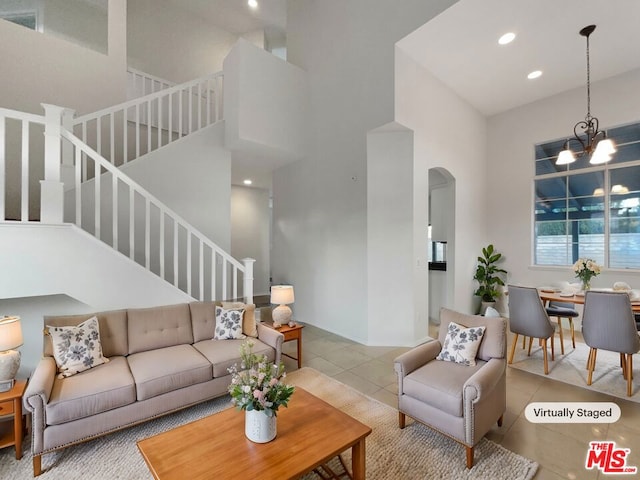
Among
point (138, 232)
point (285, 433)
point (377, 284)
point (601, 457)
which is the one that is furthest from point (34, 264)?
point (601, 457)

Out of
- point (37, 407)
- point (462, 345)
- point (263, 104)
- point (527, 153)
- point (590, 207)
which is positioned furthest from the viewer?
point (527, 153)

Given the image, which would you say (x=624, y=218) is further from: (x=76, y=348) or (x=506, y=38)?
(x=76, y=348)

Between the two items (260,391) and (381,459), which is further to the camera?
(381,459)

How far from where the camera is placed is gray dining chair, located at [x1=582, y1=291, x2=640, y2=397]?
2.86 metres

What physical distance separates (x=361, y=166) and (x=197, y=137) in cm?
257

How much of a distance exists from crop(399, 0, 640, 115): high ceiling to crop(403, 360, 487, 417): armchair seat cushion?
3745mm

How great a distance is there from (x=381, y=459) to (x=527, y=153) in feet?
19.1

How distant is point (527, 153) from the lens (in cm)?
560

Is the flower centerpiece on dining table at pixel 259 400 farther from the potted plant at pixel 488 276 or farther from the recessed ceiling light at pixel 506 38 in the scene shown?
the potted plant at pixel 488 276

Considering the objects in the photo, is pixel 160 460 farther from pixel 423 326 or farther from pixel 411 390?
pixel 423 326

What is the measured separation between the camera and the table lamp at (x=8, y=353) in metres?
2.12

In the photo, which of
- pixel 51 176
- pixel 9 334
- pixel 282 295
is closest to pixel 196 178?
pixel 51 176

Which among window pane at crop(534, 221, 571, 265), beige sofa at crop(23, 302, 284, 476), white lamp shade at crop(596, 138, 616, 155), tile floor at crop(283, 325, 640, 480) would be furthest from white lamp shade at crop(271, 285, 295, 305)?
window pane at crop(534, 221, 571, 265)

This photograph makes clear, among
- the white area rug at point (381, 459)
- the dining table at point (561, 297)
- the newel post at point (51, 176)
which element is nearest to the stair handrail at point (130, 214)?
the newel post at point (51, 176)
